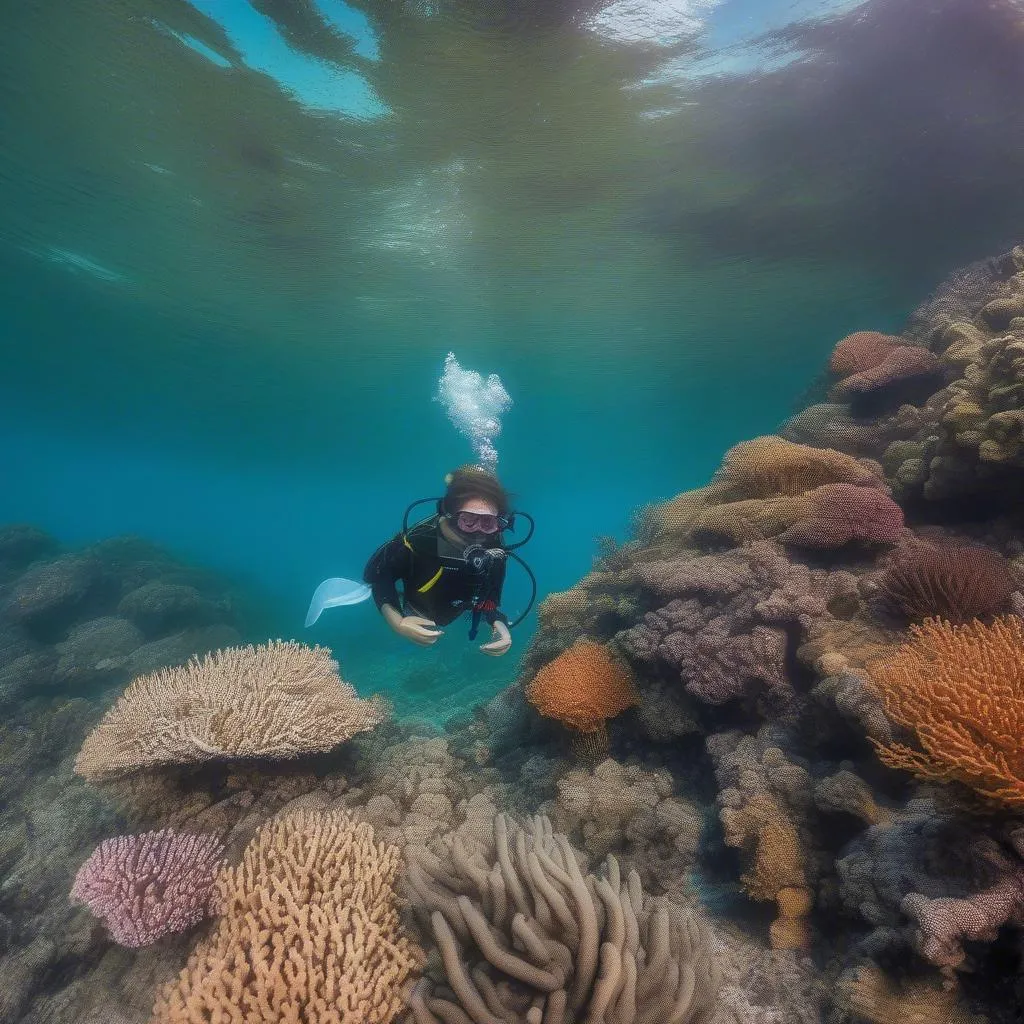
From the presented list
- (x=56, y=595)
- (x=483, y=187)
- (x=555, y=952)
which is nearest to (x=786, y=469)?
(x=555, y=952)

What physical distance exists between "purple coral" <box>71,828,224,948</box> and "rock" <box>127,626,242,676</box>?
11995mm

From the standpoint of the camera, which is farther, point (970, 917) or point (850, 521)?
point (850, 521)

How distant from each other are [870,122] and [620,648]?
14.7m

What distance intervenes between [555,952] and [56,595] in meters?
21.2

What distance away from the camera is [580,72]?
11.1 meters

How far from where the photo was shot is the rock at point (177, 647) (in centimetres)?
1524

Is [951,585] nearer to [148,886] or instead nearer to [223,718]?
[223,718]

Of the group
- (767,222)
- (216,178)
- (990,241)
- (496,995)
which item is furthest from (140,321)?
(990,241)

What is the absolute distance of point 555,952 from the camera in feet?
8.07

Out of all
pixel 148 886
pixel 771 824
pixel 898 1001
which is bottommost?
pixel 898 1001

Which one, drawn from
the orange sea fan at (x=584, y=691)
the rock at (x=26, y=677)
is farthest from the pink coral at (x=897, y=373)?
the rock at (x=26, y=677)

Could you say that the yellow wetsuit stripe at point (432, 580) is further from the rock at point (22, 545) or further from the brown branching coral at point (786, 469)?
the rock at point (22, 545)

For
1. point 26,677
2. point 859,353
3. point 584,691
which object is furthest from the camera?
point 26,677

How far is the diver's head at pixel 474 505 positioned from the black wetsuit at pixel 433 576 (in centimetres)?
12
